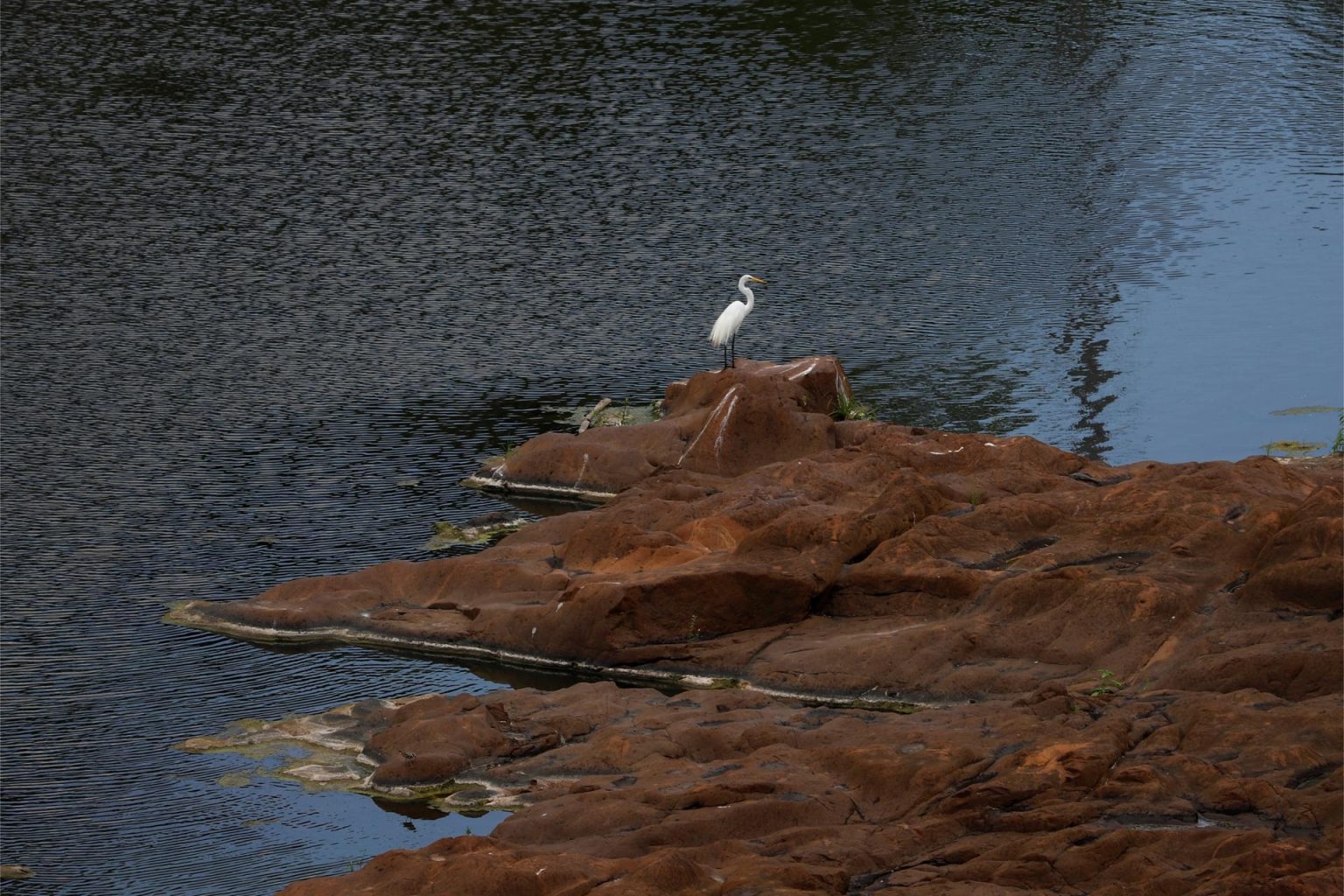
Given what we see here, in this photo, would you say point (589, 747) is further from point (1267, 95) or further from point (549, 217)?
point (1267, 95)

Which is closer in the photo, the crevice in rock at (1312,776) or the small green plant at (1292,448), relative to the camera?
the crevice in rock at (1312,776)

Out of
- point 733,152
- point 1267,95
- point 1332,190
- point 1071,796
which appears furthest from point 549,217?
point 1071,796

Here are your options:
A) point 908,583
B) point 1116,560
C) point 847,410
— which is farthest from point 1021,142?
point 1116,560

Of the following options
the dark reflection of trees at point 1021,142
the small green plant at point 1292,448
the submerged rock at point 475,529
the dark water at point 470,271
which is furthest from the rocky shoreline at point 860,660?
the dark reflection of trees at point 1021,142

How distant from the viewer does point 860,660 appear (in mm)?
14867

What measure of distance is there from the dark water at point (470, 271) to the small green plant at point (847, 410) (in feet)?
3.44

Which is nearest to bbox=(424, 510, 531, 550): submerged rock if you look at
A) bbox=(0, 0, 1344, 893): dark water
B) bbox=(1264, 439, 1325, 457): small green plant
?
bbox=(0, 0, 1344, 893): dark water

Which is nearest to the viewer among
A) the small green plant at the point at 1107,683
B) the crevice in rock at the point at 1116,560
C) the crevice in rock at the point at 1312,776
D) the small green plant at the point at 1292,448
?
the crevice in rock at the point at 1312,776

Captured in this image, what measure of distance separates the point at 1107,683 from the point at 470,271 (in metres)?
15.8

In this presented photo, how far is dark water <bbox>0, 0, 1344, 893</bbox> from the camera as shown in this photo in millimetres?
16188

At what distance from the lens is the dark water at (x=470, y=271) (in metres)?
16.2

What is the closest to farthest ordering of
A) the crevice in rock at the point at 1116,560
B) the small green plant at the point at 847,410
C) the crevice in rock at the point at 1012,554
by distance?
the crevice in rock at the point at 1116,560 → the crevice in rock at the point at 1012,554 → the small green plant at the point at 847,410

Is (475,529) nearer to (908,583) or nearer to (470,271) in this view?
(908,583)

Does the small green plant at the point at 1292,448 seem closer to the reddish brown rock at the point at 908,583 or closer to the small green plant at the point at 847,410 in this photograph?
the reddish brown rock at the point at 908,583
